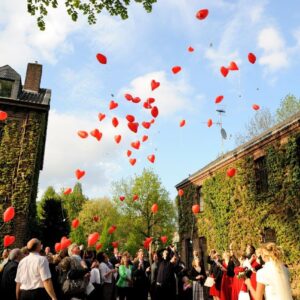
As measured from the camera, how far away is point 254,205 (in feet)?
56.7

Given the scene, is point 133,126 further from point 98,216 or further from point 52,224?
point 98,216

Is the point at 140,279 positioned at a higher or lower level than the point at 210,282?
higher

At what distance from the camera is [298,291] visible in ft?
45.0

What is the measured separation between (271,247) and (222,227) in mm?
15975

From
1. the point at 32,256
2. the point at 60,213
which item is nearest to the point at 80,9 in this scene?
the point at 32,256

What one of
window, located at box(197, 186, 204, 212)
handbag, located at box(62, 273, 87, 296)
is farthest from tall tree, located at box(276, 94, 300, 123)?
handbag, located at box(62, 273, 87, 296)

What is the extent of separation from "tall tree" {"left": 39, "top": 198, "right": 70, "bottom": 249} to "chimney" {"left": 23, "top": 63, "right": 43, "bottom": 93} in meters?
7.79

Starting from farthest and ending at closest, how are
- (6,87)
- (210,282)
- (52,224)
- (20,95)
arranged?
(52,224), (20,95), (6,87), (210,282)

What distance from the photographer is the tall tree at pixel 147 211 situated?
4166 cm

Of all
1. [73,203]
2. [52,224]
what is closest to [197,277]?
[52,224]

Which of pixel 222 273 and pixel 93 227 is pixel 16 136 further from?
pixel 93 227

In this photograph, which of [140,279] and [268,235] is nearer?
[140,279]

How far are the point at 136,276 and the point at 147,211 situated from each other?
3066cm

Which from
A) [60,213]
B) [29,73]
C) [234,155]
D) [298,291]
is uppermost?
[29,73]
